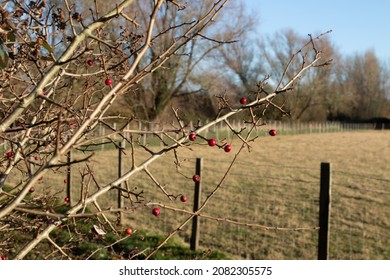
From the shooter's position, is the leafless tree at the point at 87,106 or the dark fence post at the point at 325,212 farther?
the dark fence post at the point at 325,212

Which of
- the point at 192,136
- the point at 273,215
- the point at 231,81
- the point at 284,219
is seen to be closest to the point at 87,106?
the point at 192,136

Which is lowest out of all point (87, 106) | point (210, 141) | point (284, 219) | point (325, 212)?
point (284, 219)

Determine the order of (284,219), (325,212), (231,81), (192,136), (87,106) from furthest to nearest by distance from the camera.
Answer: (231,81) < (284,219) < (325,212) < (192,136) < (87,106)

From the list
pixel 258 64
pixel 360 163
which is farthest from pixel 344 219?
pixel 258 64

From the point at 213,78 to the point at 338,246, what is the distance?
2349 centimetres

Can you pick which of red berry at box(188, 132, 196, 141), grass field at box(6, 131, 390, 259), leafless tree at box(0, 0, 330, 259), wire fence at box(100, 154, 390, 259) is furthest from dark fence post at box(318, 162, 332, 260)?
red berry at box(188, 132, 196, 141)

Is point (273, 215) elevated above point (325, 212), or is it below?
below

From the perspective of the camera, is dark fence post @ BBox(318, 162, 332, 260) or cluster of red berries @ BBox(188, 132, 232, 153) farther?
dark fence post @ BBox(318, 162, 332, 260)

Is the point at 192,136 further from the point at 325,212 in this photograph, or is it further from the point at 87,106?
the point at 325,212

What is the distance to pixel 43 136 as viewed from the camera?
2.15 metres

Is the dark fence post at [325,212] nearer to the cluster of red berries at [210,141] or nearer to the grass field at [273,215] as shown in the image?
the grass field at [273,215]

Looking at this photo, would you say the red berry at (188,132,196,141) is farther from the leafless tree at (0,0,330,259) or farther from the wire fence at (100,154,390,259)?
the wire fence at (100,154,390,259)

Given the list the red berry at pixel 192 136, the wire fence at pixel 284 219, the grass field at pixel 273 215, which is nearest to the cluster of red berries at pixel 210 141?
the red berry at pixel 192 136

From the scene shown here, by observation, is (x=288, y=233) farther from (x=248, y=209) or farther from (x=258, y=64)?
(x=258, y=64)
